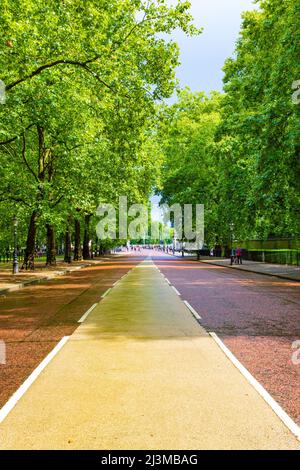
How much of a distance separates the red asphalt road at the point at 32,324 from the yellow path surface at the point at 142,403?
14.6 inches

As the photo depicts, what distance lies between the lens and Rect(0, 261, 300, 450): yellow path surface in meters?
3.98

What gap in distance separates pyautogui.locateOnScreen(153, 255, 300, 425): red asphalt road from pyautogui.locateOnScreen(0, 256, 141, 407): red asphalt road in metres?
3.12

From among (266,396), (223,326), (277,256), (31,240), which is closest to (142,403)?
(266,396)

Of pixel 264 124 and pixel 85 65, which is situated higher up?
pixel 85 65

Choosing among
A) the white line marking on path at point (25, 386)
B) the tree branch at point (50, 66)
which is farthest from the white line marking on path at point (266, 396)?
the tree branch at point (50, 66)

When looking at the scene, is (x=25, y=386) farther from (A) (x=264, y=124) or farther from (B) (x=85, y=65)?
(A) (x=264, y=124)

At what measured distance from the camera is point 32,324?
34.9ft

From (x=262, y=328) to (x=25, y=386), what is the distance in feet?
18.6

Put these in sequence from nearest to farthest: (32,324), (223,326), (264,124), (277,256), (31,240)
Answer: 1. (223,326)
2. (32,324)
3. (264,124)
4. (31,240)
5. (277,256)

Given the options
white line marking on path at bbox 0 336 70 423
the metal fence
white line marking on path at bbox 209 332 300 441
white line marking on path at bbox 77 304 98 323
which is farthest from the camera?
the metal fence

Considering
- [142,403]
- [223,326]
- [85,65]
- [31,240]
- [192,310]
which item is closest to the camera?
[142,403]
